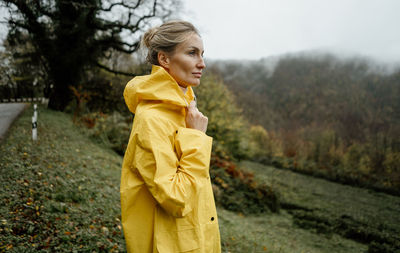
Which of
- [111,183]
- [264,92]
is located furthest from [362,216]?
[264,92]

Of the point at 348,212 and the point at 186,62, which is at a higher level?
the point at 186,62

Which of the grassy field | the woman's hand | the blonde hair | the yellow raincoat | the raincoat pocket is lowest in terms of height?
the grassy field

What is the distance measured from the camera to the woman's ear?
1430 mm

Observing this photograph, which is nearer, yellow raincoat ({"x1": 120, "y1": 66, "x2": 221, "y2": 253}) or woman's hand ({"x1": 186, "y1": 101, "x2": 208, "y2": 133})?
yellow raincoat ({"x1": 120, "y1": 66, "x2": 221, "y2": 253})

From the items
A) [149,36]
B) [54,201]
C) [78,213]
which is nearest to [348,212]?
[78,213]

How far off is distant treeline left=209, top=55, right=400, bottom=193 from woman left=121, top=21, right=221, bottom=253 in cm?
1924

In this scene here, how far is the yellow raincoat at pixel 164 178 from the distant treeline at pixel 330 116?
19.2 meters

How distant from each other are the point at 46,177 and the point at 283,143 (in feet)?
88.8

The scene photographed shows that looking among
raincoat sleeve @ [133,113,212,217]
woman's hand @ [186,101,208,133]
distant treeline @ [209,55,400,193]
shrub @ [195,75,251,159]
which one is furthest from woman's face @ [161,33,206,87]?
distant treeline @ [209,55,400,193]

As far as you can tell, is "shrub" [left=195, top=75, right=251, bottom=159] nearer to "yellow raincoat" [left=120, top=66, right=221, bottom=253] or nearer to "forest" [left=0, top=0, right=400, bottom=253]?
"forest" [left=0, top=0, right=400, bottom=253]

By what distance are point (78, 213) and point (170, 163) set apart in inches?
129

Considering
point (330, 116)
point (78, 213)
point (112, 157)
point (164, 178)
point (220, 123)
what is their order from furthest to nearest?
point (330, 116) < point (220, 123) < point (112, 157) < point (78, 213) < point (164, 178)

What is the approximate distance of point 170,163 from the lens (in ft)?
3.80

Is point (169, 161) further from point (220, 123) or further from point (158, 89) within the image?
point (220, 123)
